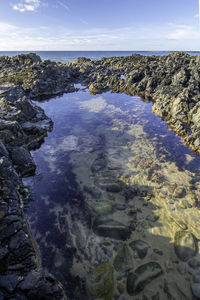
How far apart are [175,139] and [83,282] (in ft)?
59.0

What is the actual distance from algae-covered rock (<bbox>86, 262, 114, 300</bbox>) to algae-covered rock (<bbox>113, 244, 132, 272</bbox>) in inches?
15.2

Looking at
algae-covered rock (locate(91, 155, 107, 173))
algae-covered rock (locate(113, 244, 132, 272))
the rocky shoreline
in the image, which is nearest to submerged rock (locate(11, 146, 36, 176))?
the rocky shoreline

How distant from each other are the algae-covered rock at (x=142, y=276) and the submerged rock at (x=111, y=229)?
1720mm

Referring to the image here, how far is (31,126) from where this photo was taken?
66.5 feet

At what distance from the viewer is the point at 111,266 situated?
7844 mm

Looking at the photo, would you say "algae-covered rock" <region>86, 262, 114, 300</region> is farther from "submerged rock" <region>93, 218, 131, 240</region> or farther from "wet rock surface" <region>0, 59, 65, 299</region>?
"wet rock surface" <region>0, 59, 65, 299</region>

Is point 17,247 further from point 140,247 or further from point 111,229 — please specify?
point 140,247

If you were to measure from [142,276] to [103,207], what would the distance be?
4382 mm

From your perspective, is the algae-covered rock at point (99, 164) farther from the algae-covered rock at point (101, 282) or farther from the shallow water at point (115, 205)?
the algae-covered rock at point (101, 282)

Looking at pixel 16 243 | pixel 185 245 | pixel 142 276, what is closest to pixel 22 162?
pixel 16 243

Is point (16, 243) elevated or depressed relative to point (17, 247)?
elevated

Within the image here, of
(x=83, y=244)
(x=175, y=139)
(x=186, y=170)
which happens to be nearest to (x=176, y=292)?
(x=83, y=244)

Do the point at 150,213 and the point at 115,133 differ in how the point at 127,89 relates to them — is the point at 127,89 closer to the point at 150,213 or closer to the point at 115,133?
the point at 115,133

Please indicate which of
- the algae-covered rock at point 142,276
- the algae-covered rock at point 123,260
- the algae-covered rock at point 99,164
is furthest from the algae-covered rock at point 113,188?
the algae-covered rock at point 142,276
